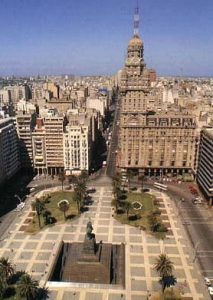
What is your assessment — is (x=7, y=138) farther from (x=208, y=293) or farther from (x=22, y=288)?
(x=208, y=293)

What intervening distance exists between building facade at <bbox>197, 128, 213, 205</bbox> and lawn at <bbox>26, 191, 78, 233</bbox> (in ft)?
226

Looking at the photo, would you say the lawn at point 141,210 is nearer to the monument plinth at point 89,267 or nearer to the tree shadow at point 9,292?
the monument plinth at point 89,267

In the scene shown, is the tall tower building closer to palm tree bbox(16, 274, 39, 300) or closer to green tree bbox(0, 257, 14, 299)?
green tree bbox(0, 257, 14, 299)

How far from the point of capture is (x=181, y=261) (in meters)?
117

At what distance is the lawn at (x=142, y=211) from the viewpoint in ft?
468

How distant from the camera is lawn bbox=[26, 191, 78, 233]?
143m

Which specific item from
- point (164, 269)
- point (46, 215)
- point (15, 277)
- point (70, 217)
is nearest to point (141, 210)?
point (70, 217)

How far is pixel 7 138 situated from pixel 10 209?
47.2m

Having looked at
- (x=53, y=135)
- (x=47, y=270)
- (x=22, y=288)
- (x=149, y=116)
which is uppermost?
(x=149, y=116)

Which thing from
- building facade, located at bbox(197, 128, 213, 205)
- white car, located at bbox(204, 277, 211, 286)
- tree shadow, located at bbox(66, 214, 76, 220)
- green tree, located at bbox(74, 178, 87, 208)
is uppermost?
building facade, located at bbox(197, 128, 213, 205)

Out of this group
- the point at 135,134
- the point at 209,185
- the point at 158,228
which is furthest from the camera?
the point at 135,134

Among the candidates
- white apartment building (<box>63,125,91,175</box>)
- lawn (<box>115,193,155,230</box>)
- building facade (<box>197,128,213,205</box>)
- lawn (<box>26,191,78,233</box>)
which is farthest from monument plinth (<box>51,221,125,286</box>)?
white apartment building (<box>63,125,91,175</box>)

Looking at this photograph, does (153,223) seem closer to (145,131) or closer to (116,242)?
(116,242)

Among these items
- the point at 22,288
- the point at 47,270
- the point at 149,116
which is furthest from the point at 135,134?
the point at 22,288
